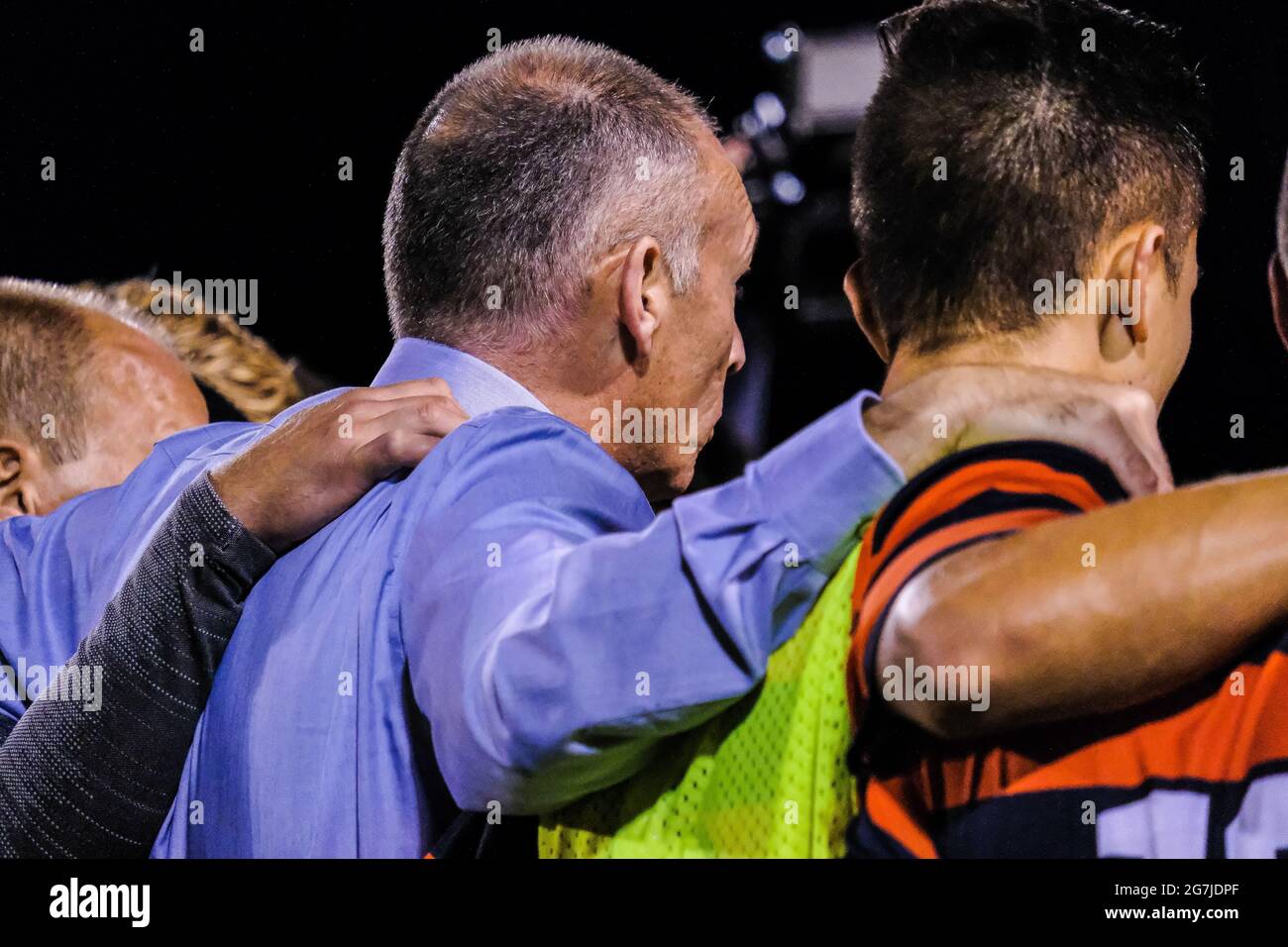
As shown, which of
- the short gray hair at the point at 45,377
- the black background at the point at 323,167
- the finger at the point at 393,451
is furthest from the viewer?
the black background at the point at 323,167

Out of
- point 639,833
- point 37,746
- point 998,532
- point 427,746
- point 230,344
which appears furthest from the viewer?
point 230,344

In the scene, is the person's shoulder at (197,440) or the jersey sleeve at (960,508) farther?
the person's shoulder at (197,440)

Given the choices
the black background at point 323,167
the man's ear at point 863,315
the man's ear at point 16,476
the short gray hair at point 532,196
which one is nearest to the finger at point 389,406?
the short gray hair at point 532,196

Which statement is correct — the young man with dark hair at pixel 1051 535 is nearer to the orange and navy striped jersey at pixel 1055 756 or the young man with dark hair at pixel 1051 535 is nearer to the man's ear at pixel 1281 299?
the orange and navy striped jersey at pixel 1055 756

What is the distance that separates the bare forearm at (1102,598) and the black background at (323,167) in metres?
1.31

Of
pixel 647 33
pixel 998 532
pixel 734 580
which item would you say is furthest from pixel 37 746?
pixel 647 33

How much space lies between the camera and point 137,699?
1.24 metres

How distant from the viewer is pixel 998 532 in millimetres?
876

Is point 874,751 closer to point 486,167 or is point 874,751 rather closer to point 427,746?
point 427,746

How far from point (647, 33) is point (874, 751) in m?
1.68

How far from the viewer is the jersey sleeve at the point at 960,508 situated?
2.90ft

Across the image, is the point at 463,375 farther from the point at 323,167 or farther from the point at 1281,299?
the point at 323,167

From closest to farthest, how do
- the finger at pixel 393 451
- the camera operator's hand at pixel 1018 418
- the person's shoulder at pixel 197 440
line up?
the camera operator's hand at pixel 1018 418 → the finger at pixel 393 451 → the person's shoulder at pixel 197 440
